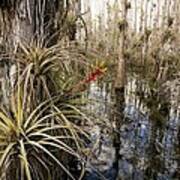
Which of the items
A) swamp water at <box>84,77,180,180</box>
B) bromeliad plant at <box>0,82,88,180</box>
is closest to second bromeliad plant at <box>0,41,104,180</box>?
bromeliad plant at <box>0,82,88,180</box>

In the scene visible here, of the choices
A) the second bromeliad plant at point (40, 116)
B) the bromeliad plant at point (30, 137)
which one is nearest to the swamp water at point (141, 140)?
the second bromeliad plant at point (40, 116)

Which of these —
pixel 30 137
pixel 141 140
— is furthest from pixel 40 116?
pixel 141 140

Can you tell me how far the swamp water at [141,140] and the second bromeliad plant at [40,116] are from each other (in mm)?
300

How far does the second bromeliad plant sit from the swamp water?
0.30 m

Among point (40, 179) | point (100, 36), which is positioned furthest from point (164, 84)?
point (40, 179)

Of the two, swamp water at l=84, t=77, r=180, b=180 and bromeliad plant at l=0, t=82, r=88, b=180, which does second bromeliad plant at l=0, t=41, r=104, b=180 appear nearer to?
bromeliad plant at l=0, t=82, r=88, b=180

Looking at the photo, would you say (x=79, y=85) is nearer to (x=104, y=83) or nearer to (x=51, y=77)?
(x=51, y=77)

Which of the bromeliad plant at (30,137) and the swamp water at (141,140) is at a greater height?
the bromeliad plant at (30,137)

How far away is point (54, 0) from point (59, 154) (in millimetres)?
873

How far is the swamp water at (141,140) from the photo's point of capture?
3.37 m

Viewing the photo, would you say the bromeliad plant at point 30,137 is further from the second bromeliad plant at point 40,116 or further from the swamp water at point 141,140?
the swamp water at point 141,140

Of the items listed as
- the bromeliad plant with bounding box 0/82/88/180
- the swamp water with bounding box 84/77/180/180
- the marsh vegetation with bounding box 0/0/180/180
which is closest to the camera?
the bromeliad plant with bounding box 0/82/88/180

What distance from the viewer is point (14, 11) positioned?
7.96 feet

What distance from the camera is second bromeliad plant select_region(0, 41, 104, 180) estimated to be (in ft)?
6.37
